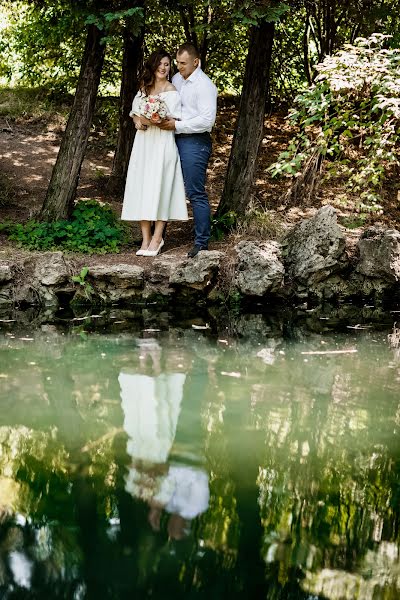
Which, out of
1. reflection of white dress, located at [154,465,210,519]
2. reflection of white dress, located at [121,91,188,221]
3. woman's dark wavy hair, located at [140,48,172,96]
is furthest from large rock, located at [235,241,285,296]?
reflection of white dress, located at [154,465,210,519]

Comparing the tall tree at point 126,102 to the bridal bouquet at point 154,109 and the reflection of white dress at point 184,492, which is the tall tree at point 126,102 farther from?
the reflection of white dress at point 184,492

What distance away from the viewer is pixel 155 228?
823 centimetres

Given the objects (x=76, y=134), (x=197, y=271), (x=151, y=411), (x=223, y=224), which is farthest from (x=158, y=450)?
(x=76, y=134)

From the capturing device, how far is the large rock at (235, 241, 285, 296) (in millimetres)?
7789

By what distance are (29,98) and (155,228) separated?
630 centimetres

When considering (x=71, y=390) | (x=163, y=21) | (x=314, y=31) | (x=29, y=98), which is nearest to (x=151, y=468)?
(x=71, y=390)

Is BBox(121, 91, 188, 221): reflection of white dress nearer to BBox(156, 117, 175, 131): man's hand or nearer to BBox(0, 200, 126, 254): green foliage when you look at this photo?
BBox(156, 117, 175, 131): man's hand

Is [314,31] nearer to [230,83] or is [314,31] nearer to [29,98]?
[230,83]

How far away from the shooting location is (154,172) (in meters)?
7.98

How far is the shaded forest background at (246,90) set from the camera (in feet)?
24.7

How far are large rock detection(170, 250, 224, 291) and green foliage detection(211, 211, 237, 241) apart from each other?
104cm

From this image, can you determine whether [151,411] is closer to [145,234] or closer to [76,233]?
[145,234]

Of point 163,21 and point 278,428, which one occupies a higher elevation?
point 163,21

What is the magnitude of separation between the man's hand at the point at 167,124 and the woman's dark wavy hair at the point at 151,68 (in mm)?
343
